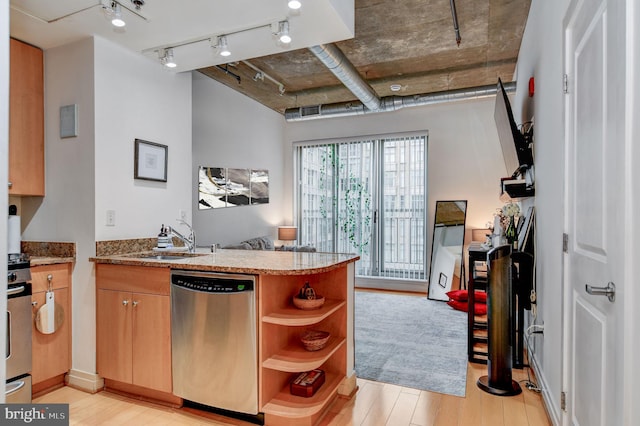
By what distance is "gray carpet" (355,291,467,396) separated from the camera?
112 inches

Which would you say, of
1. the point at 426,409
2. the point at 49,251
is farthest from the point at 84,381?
the point at 426,409

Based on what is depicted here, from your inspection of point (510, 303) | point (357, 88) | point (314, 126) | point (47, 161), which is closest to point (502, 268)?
point (510, 303)

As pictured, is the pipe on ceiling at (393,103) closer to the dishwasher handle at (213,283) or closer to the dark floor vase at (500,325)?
the dark floor vase at (500,325)

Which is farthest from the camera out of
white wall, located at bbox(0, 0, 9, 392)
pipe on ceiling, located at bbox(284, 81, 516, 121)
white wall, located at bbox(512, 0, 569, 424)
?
pipe on ceiling, located at bbox(284, 81, 516, 121)

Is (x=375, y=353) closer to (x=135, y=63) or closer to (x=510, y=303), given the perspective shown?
(x=510, y=303)

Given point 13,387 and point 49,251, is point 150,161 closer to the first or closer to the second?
point 49,251

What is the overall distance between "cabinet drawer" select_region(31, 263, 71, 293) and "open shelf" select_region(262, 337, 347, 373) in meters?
1.72

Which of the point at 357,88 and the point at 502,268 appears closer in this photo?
the point at 502,268

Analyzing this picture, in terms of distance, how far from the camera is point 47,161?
2918mm

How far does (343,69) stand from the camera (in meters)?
4.00

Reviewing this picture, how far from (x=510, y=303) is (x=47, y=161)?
12.0 feet

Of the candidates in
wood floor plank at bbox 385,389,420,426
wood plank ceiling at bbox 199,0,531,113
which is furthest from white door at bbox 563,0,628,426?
wood plank ceiling at bbox 199,0,531,113

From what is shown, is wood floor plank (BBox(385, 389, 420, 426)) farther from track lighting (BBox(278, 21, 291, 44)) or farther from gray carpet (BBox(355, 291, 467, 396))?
track lighting (BBox(278, 21, 291, 44))

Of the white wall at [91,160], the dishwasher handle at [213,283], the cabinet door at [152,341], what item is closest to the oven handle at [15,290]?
the white wall at [91,160]
